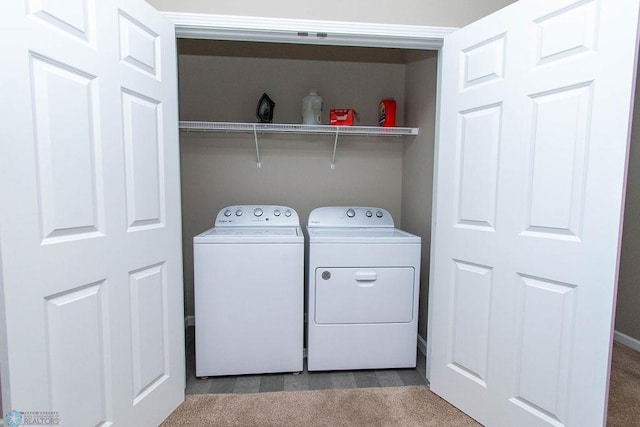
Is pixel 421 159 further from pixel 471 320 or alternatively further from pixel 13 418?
pixel 13 418

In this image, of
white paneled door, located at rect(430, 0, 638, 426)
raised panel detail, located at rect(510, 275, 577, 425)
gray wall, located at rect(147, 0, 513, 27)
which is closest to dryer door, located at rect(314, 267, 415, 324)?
white paneled door, located at rect(430, 0, 638, 426)

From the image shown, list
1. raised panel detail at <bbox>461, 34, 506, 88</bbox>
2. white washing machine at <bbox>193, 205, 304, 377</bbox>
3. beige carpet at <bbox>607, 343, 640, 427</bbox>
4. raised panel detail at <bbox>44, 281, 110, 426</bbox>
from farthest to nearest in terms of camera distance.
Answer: white washing machine at <bbox>193, 205, 304, 377</bbox> → beige carpet at <bbox>607, 343, 640, 427</bbox> → raised panel detail at <bbox>461, 34, 506, 88</bbox> → raised panel detail at <bbox>44, 281, 110, 426</bbox>

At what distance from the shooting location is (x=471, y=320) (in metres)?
1.55

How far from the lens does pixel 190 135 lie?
95.3 inches

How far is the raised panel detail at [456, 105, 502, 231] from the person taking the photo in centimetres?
142

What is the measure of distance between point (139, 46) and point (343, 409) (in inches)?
79.5

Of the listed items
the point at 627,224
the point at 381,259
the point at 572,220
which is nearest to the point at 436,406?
the point at 381,259

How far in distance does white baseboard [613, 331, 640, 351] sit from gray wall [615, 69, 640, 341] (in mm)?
21

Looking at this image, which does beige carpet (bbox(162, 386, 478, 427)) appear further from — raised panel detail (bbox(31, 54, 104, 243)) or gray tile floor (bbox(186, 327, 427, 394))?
raised panel detail (bbox(31, 54, 104, 243))

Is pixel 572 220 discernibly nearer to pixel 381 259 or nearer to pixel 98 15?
pixel 381 259

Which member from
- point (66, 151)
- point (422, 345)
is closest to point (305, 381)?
point (422, 345)

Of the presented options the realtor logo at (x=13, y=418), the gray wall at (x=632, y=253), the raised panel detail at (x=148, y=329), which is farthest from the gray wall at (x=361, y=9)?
the realtor logo at (x=13, y=418)

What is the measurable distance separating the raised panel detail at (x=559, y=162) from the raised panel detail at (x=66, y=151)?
175 cm

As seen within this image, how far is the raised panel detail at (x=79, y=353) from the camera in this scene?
1.05m
